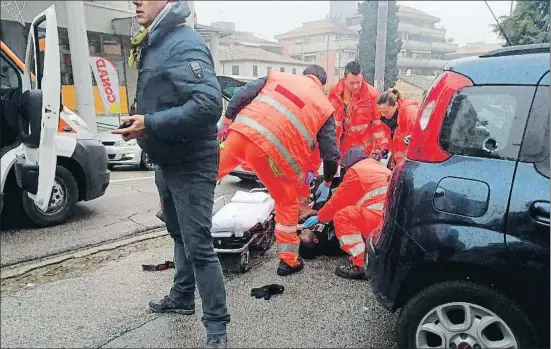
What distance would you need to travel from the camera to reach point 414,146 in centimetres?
224

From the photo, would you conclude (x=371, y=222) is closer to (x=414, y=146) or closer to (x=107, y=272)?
(x=414, y=146)

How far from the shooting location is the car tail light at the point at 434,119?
214 cm

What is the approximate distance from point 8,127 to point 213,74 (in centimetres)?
98

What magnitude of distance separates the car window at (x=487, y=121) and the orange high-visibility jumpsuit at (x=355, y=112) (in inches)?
115

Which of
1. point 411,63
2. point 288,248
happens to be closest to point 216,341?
point 288,248

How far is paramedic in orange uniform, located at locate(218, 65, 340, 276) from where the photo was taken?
3227mm

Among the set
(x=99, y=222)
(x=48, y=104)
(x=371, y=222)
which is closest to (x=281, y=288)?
(x=371, y=222)

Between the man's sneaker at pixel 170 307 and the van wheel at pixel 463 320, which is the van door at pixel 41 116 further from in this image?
the van wheel at pixel 463 320

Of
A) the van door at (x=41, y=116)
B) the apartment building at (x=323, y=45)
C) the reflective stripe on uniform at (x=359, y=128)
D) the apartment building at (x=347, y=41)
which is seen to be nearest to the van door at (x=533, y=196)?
the apartment building at (x=347, y=41)

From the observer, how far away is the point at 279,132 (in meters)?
3.22

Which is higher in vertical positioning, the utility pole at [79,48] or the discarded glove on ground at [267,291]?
the utility pole at [79,48]

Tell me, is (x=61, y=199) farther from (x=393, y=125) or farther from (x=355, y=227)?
(x=393, y=125)

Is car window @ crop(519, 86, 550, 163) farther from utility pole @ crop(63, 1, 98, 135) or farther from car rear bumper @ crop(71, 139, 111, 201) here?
car rear bumper @ crop(71, 139, 111, 201)

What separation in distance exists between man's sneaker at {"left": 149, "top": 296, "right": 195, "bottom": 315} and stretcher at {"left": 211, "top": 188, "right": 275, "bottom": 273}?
55 centimetres
